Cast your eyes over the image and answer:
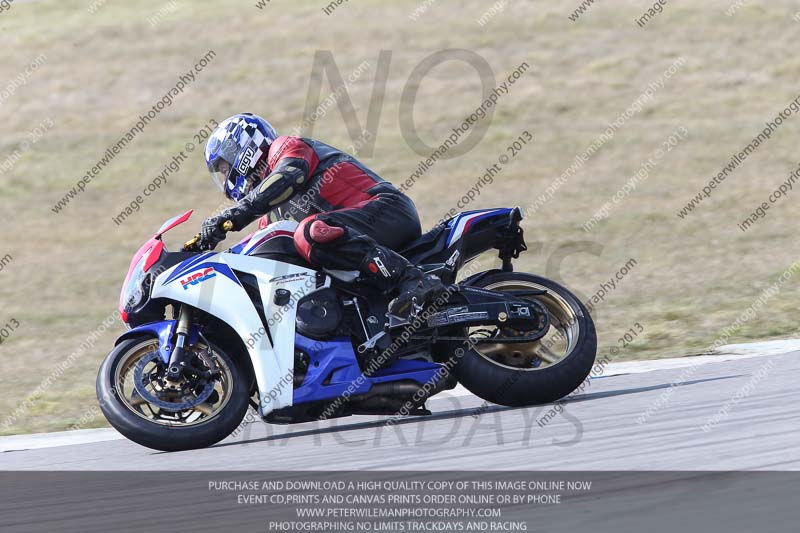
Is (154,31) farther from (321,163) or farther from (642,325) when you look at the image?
(321,163)

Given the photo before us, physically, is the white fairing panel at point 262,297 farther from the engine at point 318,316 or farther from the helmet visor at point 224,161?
the helmet visor at point 224,161

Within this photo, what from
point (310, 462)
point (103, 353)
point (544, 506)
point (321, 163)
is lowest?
point (103, 353)

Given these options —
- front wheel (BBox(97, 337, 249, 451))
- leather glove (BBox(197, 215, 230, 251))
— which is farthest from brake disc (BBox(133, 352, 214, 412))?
leather glove (BBox(197, 215, 230, 251))

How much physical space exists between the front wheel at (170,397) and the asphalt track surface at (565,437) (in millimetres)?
107

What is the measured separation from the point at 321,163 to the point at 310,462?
203 cm

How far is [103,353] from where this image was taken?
1173cm

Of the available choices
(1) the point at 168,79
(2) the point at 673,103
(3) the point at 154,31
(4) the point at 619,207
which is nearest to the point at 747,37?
(2) the point at 673,103

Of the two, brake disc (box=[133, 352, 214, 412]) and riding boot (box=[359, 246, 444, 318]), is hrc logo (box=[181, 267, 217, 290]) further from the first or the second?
riding boot (box=[359, 246, 444, 318])

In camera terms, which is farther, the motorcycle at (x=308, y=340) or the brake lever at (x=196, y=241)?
the brake lever at (x=196, y=241)

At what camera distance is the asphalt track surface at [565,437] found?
4.85m

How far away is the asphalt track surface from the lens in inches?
191

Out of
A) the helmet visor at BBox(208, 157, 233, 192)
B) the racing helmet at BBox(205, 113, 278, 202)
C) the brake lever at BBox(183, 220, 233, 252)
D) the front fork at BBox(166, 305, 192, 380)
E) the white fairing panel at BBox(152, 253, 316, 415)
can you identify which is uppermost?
the racing helmet at BBox(205, 113, 278, 202)

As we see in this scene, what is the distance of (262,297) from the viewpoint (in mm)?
6500

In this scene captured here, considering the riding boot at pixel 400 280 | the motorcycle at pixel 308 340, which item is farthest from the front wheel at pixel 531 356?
the riding boot at pixel 400 280
